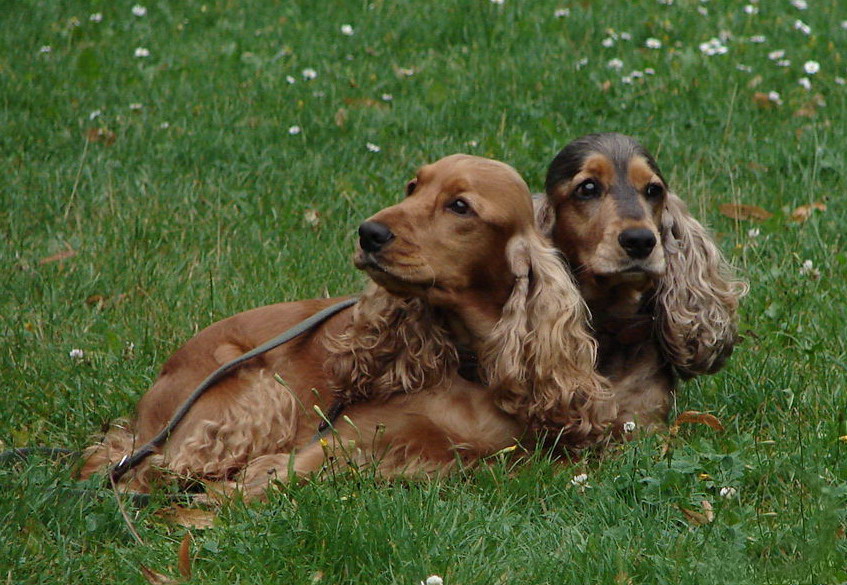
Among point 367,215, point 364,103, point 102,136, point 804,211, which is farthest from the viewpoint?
point 364,103

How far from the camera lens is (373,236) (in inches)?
129

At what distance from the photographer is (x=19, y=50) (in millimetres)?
7250

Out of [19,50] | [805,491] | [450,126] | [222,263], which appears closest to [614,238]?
[805,491]

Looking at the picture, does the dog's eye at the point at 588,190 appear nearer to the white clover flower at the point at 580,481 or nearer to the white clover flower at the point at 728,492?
the white clover flower at the point at 580,481

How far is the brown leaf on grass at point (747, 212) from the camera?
17.7 ft

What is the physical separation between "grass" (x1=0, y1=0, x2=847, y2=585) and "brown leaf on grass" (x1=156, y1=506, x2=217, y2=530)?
0.14 feet

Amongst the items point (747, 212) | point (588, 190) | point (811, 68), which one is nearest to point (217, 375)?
point (588, 190)

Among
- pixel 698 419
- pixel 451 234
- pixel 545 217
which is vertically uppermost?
pixel 451 234

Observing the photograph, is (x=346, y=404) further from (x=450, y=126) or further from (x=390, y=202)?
(x=450, y=126)

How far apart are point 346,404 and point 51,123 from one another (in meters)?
3.43

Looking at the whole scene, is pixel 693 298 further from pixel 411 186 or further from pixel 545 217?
pixel 411 186

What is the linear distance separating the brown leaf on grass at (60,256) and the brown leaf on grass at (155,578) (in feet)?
8.42

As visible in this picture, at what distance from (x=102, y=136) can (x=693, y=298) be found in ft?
11.8

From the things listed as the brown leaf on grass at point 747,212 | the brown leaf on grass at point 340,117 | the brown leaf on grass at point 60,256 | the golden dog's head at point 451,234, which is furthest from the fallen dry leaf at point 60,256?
the brown leaf on grass at point 747,212
